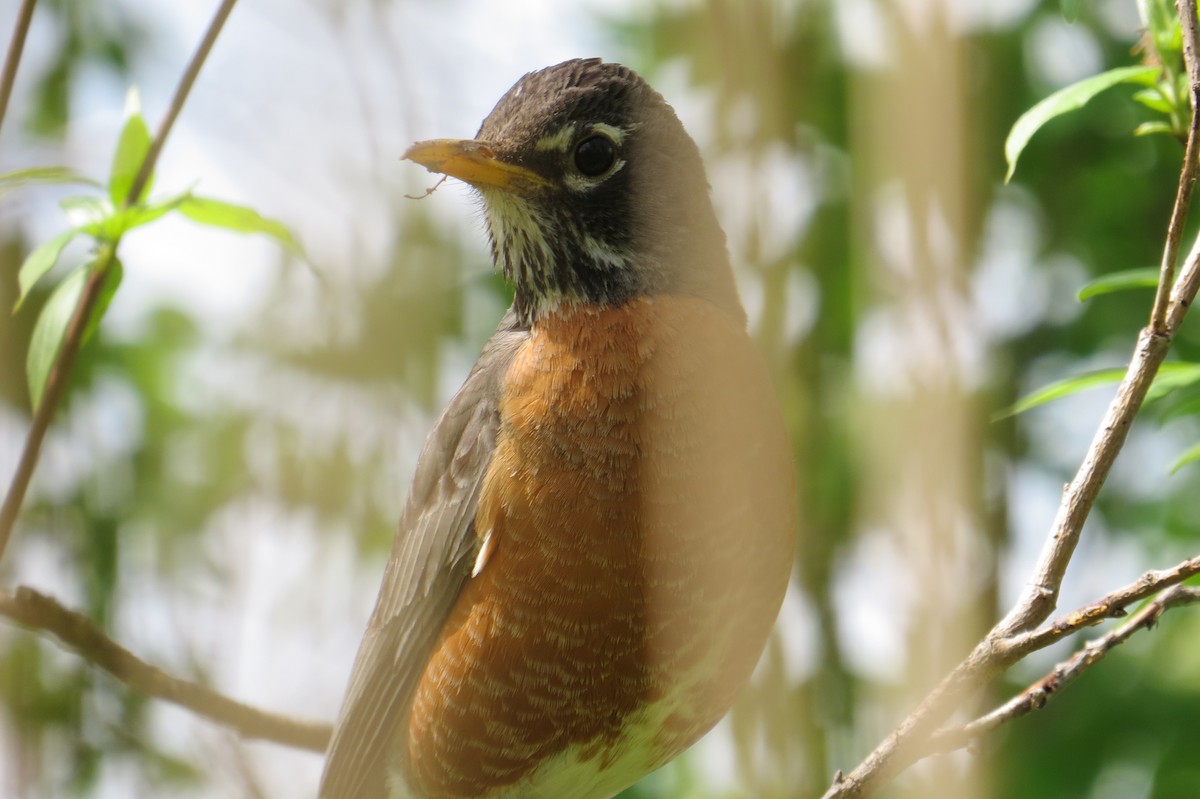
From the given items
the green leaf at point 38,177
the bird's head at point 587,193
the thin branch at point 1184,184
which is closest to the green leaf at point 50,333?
the green leaf at point 38,177

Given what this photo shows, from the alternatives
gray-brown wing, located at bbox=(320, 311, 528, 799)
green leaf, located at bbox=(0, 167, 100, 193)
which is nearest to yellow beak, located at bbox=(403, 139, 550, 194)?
gray-brown wing, located at bbox=(320, 311, 528, 799)

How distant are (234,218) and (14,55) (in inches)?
22.0

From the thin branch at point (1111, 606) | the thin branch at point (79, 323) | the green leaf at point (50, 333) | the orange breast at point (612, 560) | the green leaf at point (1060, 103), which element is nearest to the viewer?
the thin branch at point (79, 323)

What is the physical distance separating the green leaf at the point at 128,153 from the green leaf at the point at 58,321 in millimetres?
255

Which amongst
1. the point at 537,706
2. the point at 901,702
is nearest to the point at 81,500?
the point at 537,706

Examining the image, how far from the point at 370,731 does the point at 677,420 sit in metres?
1.26

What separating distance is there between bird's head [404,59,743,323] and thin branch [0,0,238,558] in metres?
1.13

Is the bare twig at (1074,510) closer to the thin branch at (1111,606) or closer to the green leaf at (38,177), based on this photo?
the thin branch at (1111,606)

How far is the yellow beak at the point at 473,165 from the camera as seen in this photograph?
3223 millimetres

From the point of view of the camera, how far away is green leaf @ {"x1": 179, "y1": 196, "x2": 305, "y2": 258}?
2594mm

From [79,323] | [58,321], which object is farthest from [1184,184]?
[58,321]

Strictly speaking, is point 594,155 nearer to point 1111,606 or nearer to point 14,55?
point 14,55

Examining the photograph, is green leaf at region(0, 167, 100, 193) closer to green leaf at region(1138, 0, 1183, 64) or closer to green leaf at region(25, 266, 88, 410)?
green leaf at region(25, 266, 88, 410)

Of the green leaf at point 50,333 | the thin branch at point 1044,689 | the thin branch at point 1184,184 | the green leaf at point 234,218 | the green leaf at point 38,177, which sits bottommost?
the thin branch at point 1044,689
